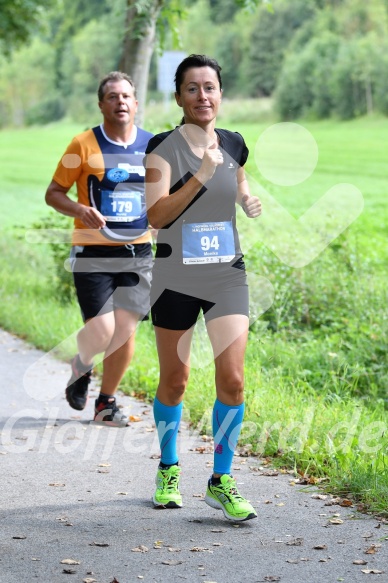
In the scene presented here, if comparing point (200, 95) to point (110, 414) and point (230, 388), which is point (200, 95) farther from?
point (110, 414)

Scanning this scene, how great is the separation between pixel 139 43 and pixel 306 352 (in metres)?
3.76

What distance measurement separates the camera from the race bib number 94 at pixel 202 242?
16.3 ft

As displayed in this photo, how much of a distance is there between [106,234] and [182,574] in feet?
9.83

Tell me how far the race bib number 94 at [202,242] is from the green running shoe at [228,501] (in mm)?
1036

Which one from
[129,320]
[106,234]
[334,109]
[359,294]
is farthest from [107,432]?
[334,109]

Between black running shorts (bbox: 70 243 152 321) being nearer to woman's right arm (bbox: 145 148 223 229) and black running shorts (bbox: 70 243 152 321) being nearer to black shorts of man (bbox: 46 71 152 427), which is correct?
black shorts of man (bbox: 46 71 152 427)

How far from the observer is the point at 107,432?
22.7 ft

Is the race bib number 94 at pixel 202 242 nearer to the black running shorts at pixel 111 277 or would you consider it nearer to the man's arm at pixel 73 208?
the man's arm at pixel 73 208

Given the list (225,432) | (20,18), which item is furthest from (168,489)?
(20,18)

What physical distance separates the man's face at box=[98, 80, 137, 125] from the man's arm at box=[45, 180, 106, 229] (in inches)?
21.8

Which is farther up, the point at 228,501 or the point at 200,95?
the point at 200,95

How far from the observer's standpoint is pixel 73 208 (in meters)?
6.63

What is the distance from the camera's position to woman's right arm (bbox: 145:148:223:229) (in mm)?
4700

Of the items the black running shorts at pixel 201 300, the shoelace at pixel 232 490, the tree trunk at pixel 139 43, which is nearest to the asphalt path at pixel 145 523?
the shoelace at pixel 232 490
